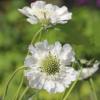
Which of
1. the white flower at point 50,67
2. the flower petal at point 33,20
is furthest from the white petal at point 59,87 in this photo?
the flower petal at point 33,20

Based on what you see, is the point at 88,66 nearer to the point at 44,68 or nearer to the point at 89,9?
the point at 44,68

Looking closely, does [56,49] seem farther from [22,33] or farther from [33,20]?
[22,33]

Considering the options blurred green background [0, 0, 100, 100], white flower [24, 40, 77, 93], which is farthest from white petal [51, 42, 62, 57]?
blurred green background [0, 0, 100, 100]

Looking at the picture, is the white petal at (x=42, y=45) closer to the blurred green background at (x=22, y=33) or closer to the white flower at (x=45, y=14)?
the white flower at (x=45, y=14)

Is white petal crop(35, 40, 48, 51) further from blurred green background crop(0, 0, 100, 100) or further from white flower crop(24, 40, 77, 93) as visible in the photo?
blurred green background crop(0, 0, 100, 100)

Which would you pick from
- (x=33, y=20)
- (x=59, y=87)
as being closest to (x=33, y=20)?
(x=33, y=20)

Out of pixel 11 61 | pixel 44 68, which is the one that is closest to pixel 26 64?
pixel 44 68
